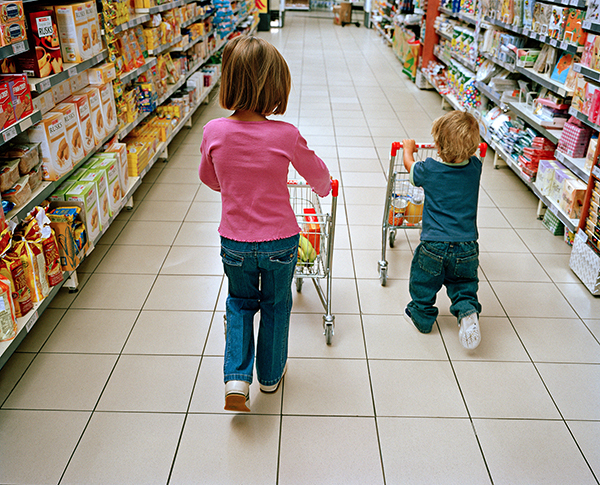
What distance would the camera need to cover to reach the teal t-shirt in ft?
8.79

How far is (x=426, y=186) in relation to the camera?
2.74 metres

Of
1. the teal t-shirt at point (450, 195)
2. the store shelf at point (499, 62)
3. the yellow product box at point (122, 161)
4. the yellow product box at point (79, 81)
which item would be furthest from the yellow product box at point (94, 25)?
the store shelf at point (499, 62)

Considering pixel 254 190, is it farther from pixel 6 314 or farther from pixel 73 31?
pixel 73 31

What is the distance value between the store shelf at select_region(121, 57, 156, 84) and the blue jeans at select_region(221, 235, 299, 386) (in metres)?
2.72

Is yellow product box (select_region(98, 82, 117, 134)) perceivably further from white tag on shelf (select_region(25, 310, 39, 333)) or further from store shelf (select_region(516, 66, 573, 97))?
store shelf (select_region(516, 66, 573, 97))

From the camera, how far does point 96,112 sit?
3625 millimetres

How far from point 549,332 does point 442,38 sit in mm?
6674

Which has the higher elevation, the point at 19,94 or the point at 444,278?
the point at 19,94

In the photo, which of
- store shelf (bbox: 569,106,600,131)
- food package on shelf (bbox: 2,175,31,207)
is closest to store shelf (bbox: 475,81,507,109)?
store shelf (bbox: 569,106,600,131)

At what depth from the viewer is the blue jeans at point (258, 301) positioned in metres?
2.07

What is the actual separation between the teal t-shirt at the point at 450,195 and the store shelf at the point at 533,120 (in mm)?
1932

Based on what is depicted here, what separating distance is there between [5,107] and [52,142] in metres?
0.53

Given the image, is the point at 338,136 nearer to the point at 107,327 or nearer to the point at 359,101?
the point at 359,101

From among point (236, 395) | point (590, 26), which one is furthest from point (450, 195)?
point (590, 26)
